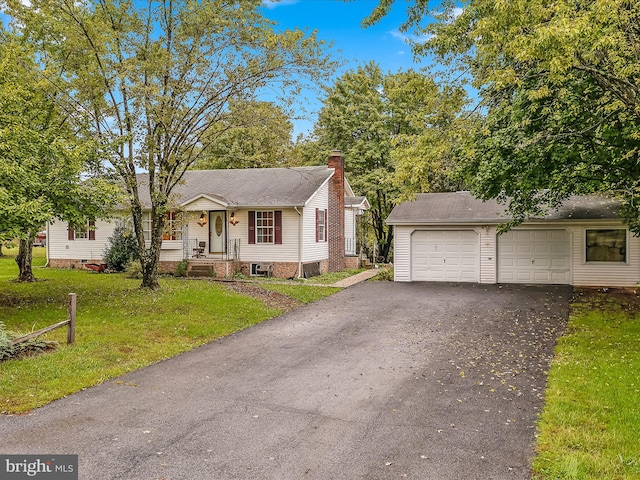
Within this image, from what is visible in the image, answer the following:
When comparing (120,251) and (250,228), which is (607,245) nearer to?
(250,228)

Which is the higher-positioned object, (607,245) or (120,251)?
(607,245)

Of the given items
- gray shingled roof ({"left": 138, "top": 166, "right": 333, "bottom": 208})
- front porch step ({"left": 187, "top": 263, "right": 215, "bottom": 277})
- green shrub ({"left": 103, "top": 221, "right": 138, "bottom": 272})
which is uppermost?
gray shingled roof ({"left": 138, "top": 166, "right": 333, "bottom": 208})

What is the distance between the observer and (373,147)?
93.1 ft

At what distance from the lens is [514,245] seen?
58.9 ft

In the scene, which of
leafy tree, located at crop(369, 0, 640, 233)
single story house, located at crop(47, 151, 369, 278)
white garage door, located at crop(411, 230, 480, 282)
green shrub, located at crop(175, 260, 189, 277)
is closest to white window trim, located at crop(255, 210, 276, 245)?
single story house, located at crop(47, 151, 369, 278)

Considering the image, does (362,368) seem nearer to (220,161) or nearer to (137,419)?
(137,419)

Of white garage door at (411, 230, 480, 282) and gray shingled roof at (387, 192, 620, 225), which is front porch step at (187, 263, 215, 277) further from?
white garage door at (411, 230, 480, 282)

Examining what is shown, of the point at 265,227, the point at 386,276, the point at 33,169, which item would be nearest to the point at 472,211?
the point at 386,276

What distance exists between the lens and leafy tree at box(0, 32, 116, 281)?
9625 mm

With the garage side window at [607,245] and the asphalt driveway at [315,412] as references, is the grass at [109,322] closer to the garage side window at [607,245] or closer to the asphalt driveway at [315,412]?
the asphalt driveway at [315,412]

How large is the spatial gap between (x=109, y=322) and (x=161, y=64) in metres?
6.88

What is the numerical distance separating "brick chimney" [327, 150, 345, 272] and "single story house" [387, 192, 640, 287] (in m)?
4.02

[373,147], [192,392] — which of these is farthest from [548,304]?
[373,147]

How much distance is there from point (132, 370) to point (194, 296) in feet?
21.7
